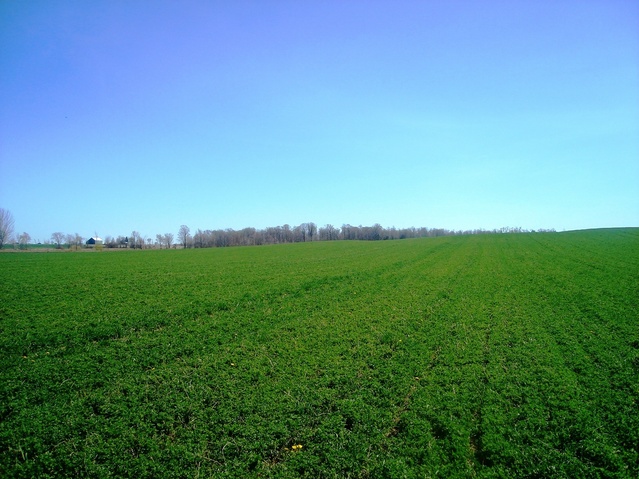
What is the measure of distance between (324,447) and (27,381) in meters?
9.37

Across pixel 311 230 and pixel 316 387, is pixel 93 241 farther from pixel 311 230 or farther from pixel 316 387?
pixel 316 387

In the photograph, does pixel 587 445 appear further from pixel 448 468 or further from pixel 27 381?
pixel 27 381

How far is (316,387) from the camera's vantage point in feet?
33.7

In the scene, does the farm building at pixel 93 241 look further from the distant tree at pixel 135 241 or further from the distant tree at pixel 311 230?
the distant tree at pixel 311 230

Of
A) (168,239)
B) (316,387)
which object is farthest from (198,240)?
(316,387)

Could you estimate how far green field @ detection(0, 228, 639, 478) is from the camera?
7.19 metres

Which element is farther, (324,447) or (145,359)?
(145,359)

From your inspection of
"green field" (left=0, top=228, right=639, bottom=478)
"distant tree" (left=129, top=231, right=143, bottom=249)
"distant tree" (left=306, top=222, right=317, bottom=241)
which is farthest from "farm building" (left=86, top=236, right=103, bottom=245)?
"green field" (left=0, top=228, right=639, bottom=478)

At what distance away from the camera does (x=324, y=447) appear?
25.0ft

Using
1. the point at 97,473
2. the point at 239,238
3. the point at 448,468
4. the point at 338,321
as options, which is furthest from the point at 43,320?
the point at 239,238

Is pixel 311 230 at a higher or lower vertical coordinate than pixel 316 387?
higher

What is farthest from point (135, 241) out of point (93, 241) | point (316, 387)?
point (316, 387)

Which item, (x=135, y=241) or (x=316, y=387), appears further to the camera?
(x=135, y=241)

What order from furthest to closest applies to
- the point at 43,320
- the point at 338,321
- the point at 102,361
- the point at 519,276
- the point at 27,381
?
the point at 519,276, the point at 338,321, the point at 43,320, the point at 102,361, the point at 27,381
